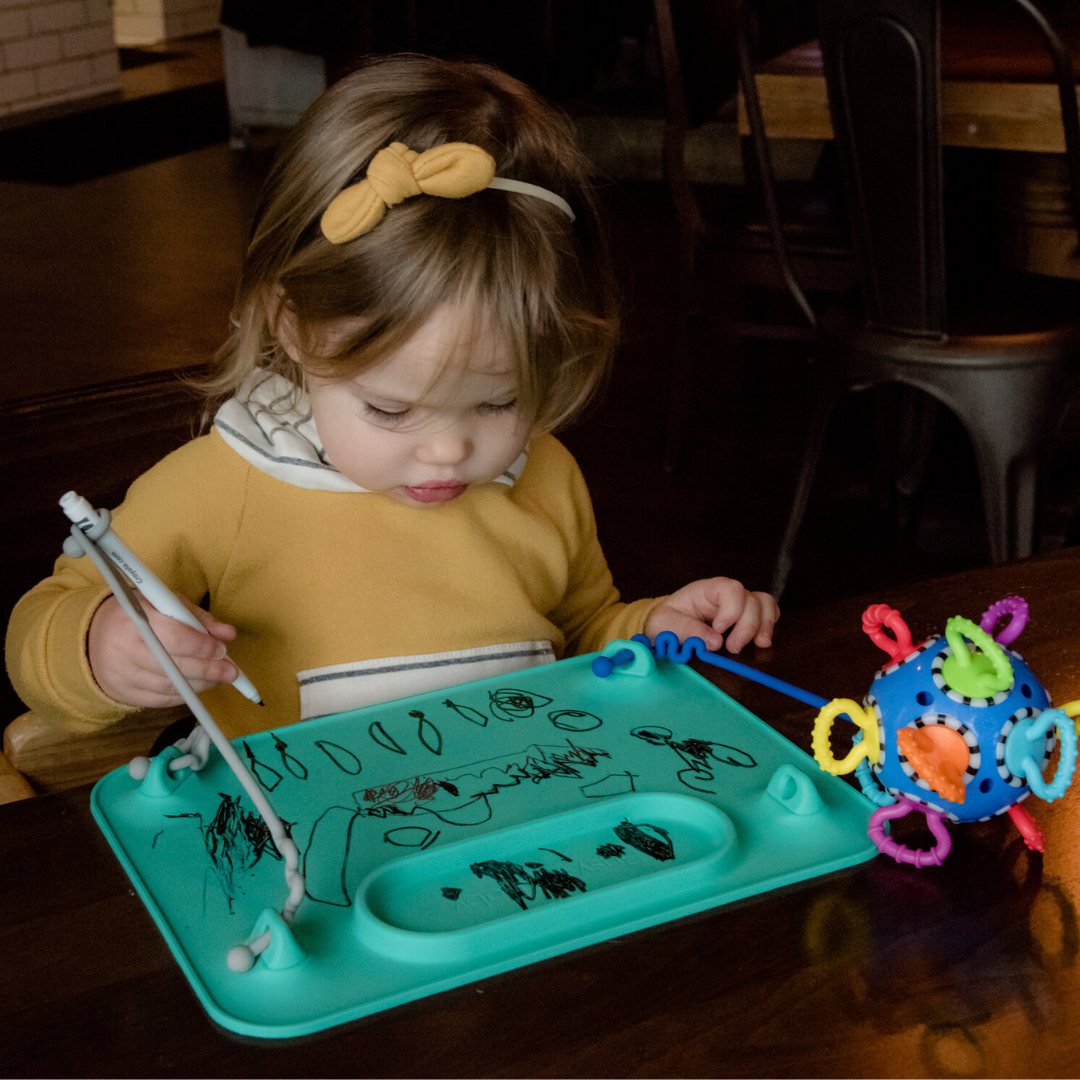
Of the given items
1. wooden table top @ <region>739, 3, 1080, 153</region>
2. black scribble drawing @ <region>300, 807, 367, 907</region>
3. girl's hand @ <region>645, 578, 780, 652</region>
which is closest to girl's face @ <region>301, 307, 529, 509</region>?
girl's hand @ <region>645, 578, 780, 652</region>

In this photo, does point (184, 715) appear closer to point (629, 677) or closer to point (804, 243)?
point (629, 677)

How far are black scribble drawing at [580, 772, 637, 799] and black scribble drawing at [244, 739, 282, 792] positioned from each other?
0.16 m

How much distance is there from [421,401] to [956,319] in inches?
48.1

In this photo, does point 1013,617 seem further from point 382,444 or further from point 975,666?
point 382,444

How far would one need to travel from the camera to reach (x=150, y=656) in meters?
0.73

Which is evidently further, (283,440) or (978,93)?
→ (978,93)

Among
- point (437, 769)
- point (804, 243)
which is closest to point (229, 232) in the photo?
point (804, 243)

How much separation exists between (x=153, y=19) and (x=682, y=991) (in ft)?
28.0

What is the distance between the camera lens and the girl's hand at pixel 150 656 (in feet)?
2.23

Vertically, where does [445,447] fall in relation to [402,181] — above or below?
below

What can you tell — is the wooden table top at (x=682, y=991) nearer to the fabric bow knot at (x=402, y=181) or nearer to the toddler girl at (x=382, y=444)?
the toddler girl at (x=382, y=444)

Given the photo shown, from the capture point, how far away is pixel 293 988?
19.8 inches

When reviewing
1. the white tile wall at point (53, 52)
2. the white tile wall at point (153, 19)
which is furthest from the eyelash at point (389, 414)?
the white tile wall at point (153, 19)

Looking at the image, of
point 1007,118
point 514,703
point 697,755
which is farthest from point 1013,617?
point 1007,118
